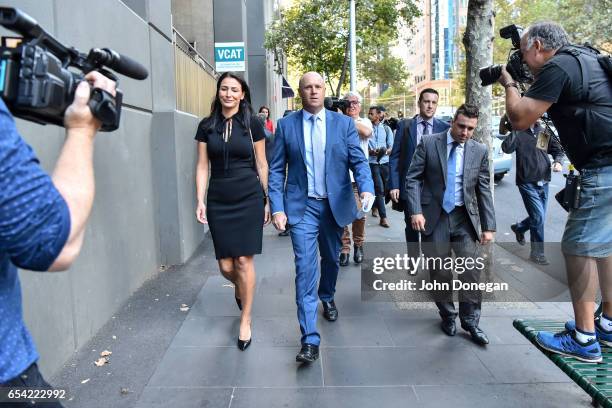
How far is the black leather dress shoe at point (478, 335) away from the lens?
13.8 feet

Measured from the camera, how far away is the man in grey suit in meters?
4.43

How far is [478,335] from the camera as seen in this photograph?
4234 millimetres

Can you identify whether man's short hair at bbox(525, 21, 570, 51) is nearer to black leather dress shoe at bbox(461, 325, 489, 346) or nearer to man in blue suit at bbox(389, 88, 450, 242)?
black leather dress shoe at bbox(461, 325, 489, 346)

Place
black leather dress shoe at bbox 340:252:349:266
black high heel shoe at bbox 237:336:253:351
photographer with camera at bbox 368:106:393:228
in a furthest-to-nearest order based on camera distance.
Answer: photographer with camera at bbox 368:106:393:228 → black leather dress shoe at bbox 340:252:349:266 → black high heel shoe at bbox 237:336:253:351

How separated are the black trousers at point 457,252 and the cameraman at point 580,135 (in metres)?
1.23

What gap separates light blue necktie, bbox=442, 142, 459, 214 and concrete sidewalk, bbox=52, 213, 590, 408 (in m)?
1.06

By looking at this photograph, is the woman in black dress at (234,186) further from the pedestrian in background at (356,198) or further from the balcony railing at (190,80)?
the balcony railing at (190,80)

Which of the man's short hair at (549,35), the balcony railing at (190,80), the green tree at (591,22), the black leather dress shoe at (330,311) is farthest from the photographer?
the green tree at (591,22)

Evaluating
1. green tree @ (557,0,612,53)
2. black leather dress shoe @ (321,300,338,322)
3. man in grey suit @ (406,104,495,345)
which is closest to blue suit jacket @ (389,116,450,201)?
man in grey suit @ (406,104,495,345)

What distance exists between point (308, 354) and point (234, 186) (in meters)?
1.41

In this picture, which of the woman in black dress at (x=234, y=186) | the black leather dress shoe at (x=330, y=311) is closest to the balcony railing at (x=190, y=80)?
the woman in black dress at (x=234, y=186)

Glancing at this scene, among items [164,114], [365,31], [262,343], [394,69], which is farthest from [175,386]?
[394,69]

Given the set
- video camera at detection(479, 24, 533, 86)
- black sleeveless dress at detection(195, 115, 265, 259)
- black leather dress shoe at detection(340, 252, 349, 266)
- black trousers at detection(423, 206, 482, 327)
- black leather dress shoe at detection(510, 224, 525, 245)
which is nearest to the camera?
Answer: video camera at detection(479, 24, 533, 86)

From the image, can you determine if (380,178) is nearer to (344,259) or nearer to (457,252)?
(344,259)
